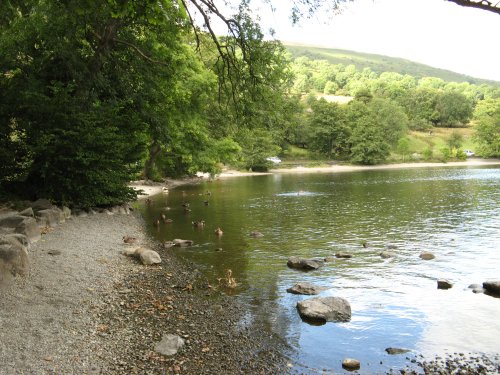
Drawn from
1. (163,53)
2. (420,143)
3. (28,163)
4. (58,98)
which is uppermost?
(163,53)

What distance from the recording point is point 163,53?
23.9 meters

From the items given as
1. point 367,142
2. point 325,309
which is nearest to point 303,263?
point 325,309

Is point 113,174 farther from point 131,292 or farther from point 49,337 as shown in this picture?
point 49,337

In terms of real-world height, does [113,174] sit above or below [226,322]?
above

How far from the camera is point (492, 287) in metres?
13.0

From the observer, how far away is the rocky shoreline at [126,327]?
24.9ft

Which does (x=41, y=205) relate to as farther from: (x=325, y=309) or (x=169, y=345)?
(x=325, y=309)

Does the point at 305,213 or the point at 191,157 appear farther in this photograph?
the point at 191,157

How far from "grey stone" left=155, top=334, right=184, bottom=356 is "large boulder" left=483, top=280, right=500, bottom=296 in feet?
31.2

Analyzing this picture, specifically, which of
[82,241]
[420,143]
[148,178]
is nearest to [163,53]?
[82,241]

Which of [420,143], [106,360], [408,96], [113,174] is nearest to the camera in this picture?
[106,360]

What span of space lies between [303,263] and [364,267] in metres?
2.25

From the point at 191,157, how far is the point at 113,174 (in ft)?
65.7

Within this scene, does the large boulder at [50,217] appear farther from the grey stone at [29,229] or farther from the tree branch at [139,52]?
the tree branch at [139,52]
